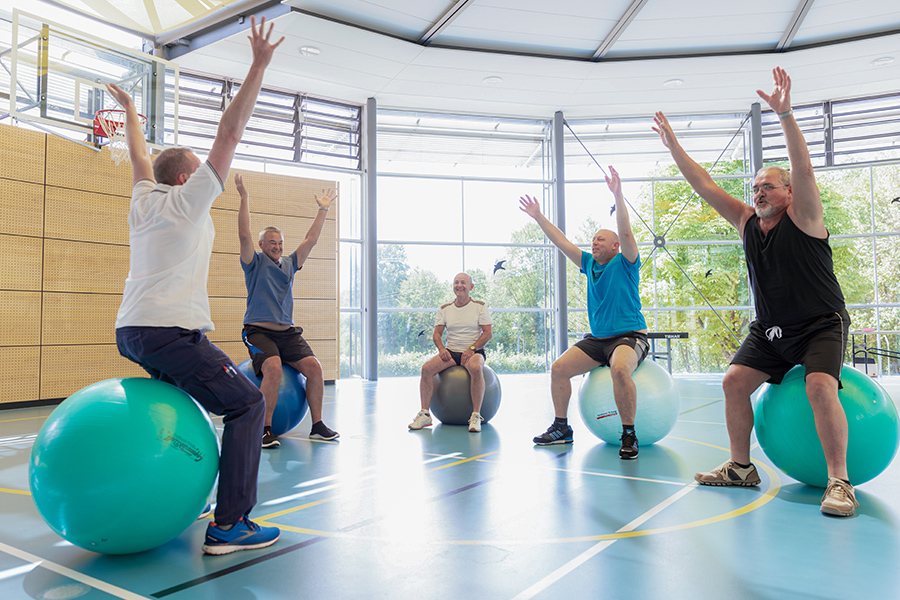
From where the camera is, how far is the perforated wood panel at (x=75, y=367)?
680cm

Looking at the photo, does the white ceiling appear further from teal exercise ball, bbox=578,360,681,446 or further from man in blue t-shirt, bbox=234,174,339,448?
teal exercise ball, bbox=578,360,681,446

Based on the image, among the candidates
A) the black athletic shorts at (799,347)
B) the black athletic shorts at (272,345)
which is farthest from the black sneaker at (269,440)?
the black athletic shorts at (799,347)

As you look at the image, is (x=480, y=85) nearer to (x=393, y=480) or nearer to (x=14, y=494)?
(x=393, y=480)

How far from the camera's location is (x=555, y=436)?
446 cm

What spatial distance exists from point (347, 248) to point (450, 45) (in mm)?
3733

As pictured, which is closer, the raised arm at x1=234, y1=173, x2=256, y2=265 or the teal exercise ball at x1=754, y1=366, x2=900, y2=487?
the teal exercise ball at x1=754, y1=366, x2=900, y2=487

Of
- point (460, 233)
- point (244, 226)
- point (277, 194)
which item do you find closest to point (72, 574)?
point (244, 226)

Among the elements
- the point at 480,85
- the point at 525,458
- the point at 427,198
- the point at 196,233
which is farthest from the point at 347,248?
the point at 196,233

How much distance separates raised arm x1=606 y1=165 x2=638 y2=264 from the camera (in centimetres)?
413

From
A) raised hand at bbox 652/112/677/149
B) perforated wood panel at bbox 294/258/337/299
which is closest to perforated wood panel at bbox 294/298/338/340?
perforated wood panel at bbox 294/258/337/299

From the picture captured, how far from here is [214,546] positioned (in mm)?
2271

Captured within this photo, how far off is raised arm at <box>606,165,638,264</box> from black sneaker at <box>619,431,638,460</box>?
3.96ft

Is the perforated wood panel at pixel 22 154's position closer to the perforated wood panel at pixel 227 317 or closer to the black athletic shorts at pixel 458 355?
the perforated wood panel at pixel 227 317

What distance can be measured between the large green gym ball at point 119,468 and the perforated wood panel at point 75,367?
18.1ft
